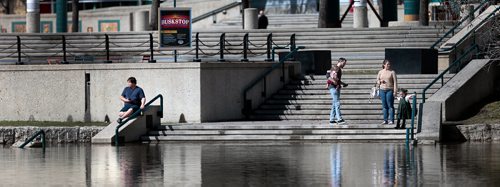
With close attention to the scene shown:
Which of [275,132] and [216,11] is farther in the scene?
[216,11]

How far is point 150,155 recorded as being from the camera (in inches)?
1105

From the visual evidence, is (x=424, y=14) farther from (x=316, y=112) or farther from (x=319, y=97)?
(x=316, y=112)

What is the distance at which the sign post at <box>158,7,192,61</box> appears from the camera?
121 ft

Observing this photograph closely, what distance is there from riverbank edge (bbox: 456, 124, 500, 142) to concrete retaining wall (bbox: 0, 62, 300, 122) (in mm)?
6867

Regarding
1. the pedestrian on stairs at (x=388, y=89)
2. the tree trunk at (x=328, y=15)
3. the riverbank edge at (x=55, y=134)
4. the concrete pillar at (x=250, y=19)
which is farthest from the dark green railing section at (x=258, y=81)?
the concrete pillar at (x=250, y=19)

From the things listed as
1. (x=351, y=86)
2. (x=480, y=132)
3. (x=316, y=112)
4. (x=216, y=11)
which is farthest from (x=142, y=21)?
(x=480, y=132)

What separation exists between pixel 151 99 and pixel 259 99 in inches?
120

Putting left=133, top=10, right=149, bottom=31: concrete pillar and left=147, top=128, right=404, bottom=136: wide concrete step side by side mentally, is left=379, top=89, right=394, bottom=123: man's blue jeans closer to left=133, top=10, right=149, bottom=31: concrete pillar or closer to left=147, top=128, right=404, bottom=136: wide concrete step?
left=147, top=128, right=404, bottom=136: wide concrete step

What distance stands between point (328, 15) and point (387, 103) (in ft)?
70.8

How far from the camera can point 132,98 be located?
107 feet

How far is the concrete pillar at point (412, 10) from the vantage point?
57.3m

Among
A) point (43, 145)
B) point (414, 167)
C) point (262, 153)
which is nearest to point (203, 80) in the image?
point (43, 145)

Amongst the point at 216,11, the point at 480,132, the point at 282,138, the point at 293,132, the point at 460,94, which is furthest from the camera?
the point at 216,11

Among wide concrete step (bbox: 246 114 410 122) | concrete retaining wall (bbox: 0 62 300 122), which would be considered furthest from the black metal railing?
wide concrete step (bbox: 246 114 410 122)
